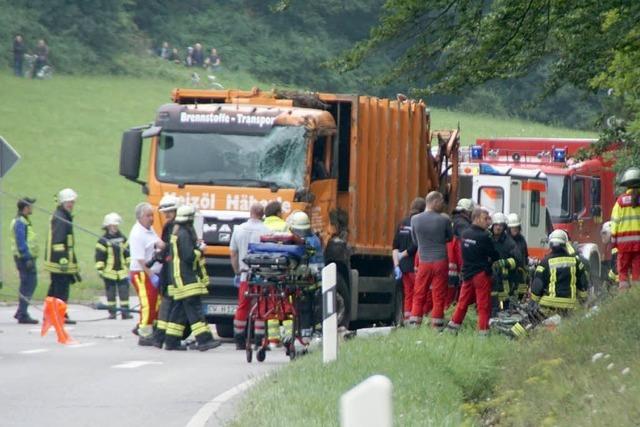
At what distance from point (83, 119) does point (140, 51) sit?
10183mm

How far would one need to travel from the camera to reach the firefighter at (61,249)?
69.3 ft

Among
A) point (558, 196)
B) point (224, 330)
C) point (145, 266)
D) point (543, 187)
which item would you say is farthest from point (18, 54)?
point (145, 266)

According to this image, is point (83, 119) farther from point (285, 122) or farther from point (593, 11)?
point (593, 11)

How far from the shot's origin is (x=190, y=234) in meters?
17.0

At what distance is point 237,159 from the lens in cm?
1870

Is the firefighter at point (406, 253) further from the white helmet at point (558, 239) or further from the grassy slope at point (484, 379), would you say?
the grassy slope at point (484, 379)

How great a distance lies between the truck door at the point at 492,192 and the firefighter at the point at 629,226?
8.35m

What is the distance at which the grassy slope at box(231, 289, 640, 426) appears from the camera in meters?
9.95

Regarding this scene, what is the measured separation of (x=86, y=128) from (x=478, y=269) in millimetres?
40444

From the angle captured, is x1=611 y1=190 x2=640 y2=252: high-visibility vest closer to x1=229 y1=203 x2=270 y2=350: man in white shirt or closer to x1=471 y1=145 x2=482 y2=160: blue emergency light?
x1=229 y1=203 x2=270 y2=350: man in white shirt

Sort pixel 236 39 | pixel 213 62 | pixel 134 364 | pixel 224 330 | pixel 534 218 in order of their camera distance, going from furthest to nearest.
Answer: pixel 236 39, pixel 213 62, pixel 534 218, pixel 224 330, pixel 134 364

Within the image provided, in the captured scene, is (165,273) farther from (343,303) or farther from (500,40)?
(500,40)

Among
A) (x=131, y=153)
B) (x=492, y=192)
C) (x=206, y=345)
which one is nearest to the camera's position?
(x=206, y=345)

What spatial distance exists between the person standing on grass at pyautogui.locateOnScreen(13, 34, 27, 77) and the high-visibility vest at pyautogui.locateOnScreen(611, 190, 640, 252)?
4173 centimetres
